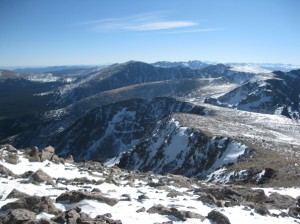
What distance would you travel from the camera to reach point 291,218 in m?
23.8

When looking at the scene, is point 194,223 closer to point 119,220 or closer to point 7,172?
point 119,220

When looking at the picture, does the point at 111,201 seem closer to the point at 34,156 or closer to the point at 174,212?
the point at 174,212

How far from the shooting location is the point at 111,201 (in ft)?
66.7

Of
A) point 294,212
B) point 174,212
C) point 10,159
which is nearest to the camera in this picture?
point 174,212

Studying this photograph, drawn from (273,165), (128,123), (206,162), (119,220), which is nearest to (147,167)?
(206,162)

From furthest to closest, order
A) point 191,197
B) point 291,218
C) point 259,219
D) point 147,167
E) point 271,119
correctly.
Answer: point 271,119
point 147,167
point 191,197
point 291,218
point 259,219

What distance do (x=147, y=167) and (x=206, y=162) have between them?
20093mm

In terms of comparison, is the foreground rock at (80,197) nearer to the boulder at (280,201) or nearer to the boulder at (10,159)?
the boulder at (10,159)

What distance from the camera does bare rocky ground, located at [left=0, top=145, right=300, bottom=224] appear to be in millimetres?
17984

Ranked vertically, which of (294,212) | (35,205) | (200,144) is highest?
(35,205)

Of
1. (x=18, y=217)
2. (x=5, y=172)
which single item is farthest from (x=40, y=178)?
(x=18, y=217)

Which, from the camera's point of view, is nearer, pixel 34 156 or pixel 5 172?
pixel 5 172

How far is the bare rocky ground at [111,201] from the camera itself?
59.0 feet

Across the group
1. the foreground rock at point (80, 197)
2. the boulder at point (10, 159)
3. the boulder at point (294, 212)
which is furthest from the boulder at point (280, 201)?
the boulder at point (10, 159)
